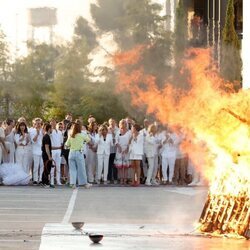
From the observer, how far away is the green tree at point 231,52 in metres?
45.1

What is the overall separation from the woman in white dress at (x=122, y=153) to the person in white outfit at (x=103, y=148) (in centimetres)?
26

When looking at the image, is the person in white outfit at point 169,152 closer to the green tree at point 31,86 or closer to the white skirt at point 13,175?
the white skirt at point 13,175

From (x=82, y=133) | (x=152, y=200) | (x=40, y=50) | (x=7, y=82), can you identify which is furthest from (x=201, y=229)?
(x=40, y=50)

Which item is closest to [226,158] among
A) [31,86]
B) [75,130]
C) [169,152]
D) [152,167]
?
[75,130]

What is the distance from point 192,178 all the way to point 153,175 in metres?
1.14

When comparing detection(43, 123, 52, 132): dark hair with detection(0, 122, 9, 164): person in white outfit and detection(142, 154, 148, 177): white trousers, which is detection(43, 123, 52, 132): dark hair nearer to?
detection(0, 122, 9, 164): person in white outfit

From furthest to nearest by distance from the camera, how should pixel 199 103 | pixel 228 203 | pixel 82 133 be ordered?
1. pixel 82 133
2. pixel 199 103
3. pixel 228 203

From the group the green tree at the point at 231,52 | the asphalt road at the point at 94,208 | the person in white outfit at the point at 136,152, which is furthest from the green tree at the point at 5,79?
the asphalt road at the point at 94,208

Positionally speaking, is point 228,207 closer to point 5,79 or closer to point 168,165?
point 168,165

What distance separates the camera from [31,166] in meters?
36.3

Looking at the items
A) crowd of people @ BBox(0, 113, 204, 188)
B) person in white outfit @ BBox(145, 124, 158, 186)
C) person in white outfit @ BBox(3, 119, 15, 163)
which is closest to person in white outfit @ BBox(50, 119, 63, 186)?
crowd of people @ BBox(0, 113, 204, 188)

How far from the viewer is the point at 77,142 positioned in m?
33.3

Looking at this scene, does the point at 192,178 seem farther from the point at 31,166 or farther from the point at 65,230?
the point at 65,230

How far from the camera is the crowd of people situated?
35.1 m
